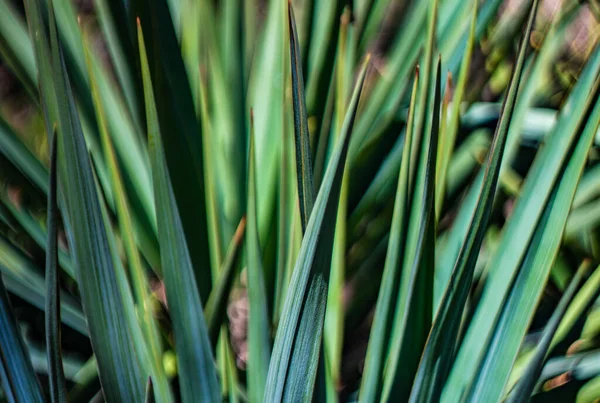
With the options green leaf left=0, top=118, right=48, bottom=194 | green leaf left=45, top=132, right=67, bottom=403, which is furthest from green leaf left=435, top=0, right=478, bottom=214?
green leaf left=0, top=118, right=48, bottom=194

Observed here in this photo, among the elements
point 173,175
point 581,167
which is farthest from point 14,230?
point 581,167

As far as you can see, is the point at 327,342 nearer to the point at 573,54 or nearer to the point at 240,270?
the point at 240,270

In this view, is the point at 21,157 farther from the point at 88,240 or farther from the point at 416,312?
the point at 416,312

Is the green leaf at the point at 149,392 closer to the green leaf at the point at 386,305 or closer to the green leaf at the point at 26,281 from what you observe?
the green leaf at the point at 386,305

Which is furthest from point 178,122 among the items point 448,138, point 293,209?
point 448,138

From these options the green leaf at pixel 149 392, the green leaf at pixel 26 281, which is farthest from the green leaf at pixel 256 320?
the green leaf at pixel 26 281

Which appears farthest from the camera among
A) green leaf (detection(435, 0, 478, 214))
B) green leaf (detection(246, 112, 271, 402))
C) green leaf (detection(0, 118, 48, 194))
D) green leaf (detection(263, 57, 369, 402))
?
green leaf (detection(0, 118, 48, 194))

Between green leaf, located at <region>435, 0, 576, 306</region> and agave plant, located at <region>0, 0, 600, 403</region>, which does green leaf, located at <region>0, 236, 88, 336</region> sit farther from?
green leaf, located at <region>435, 0, 576, 306</region>
